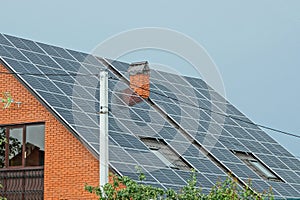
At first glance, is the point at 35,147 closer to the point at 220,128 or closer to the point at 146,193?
the point at 146,193

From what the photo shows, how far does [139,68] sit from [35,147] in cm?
488

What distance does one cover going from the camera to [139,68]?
23.2m

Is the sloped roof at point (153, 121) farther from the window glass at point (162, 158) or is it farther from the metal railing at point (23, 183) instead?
the metal railing at point (23, 183)

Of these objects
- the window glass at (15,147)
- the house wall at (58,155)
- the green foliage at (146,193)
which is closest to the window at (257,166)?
the house wall at (58,155)

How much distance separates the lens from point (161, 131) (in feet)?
71.5

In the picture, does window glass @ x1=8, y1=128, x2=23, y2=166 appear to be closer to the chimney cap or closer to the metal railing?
the metal railing

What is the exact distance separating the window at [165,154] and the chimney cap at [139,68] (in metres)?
2.83

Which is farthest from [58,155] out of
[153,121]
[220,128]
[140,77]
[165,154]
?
[220,128]

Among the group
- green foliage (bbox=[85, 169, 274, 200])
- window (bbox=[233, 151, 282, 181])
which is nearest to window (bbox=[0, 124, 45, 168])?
green foliage (bbox=[85, 169, 274, 200])

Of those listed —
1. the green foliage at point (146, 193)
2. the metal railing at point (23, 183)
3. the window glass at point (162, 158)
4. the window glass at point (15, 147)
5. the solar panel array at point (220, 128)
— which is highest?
the solar panel array at point (220, 128)

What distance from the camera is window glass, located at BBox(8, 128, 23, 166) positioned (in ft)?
65.1

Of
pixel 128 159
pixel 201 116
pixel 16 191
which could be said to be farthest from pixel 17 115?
pixel 201 116

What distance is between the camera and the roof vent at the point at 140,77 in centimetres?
2306

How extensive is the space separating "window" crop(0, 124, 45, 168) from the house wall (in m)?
0.22
